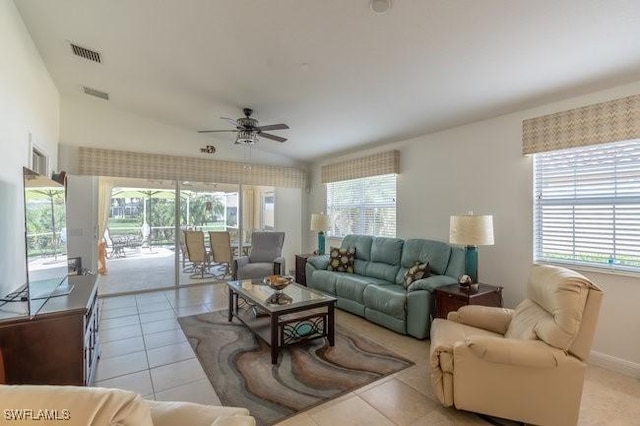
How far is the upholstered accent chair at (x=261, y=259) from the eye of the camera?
5.03 meters

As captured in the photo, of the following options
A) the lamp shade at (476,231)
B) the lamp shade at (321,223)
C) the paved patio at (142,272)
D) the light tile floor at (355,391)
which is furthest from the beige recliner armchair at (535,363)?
the paved patio at (142,272)

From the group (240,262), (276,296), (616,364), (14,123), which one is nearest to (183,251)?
(240,262)

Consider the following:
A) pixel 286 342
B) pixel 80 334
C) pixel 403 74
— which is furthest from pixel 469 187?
pixel 80 334

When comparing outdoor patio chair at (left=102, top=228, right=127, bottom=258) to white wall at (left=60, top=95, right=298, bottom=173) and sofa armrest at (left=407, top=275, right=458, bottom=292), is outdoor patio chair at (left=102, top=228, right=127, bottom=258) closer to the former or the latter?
white wall at (left=60, top=95, right=298, bottom=173)

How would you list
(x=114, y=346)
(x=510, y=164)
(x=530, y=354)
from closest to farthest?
(x=530, y=354) → (x=114, y=346) → (x=510, y=164)

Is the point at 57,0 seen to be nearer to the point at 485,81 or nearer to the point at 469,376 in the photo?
the point at 485,81

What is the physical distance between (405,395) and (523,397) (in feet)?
2.49

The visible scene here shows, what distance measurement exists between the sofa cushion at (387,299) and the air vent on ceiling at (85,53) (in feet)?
13.3

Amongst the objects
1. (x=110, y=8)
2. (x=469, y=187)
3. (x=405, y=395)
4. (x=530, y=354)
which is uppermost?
(x=110, y=8)

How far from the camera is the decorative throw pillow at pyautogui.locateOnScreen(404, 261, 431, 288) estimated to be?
12.1 ft

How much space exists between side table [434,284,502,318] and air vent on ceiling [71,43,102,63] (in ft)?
14.6

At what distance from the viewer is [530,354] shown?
72.8 inches

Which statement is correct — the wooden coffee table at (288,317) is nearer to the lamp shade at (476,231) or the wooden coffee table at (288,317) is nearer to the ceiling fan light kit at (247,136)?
the lamp shade at (476,231)

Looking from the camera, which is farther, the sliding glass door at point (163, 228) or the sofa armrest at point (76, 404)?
the sliding glass door at point (163, 228)
